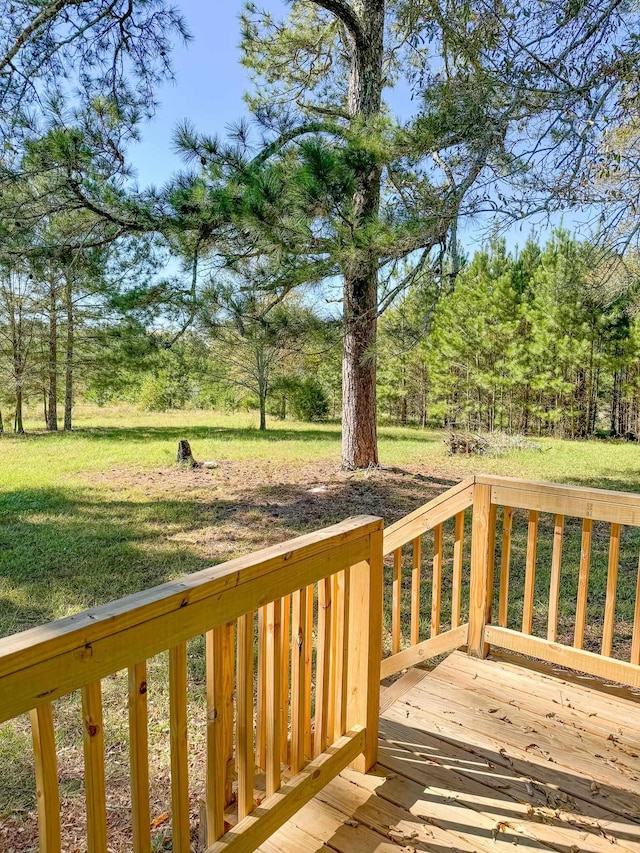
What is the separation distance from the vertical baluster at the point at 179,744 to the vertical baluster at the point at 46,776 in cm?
25

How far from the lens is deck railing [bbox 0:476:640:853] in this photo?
0.93 m

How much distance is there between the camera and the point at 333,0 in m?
6.11

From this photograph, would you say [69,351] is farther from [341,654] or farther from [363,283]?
[341,654]

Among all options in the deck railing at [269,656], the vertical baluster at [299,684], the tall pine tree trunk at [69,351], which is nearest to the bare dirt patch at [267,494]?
the deck railing at [269,656]

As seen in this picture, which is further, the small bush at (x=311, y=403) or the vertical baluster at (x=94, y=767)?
the small bush at (x=311, y=403)

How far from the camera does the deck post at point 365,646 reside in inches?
68.1

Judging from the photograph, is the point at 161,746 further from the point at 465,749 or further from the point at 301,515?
the point at 301,515

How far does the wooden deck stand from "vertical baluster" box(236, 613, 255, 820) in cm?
30

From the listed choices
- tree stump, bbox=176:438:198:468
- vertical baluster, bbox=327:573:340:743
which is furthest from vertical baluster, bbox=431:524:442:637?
tree stump, bbox=176:438:198:468

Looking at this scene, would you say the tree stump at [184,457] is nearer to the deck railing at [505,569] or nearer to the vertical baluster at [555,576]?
the deck railing at [505,569]

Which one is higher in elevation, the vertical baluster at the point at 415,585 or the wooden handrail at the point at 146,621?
the wooden handrail at the point at 146,621

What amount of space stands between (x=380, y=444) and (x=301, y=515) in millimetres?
6465

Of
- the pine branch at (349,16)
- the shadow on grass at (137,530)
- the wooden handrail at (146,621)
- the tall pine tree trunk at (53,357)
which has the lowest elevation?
the shadow on grass at (137,530)

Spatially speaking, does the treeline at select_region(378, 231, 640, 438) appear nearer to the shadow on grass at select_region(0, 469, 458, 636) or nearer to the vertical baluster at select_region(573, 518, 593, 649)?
the shadow on grass at select_region(0, 469, 458, 636)
